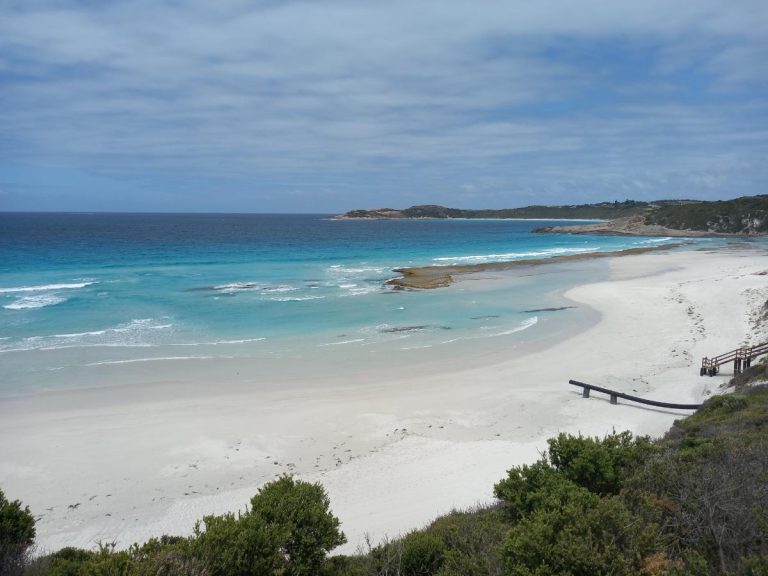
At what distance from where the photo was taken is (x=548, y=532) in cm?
537

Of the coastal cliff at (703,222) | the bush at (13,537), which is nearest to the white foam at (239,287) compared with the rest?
the bush at (13,537)

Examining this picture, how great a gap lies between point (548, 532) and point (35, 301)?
113 feet

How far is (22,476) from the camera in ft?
37.3

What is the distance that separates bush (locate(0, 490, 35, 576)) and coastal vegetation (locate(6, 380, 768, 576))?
1cm

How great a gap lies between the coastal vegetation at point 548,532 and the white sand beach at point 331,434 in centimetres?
253

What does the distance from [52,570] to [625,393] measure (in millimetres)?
14869

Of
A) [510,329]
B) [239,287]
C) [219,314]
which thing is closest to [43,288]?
[239,287]

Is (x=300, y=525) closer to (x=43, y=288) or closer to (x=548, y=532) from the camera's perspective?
(x=548, y=532)

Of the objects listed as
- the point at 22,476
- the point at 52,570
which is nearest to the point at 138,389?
the point at 22,476

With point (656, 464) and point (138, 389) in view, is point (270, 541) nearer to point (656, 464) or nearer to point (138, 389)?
point (656, 464)

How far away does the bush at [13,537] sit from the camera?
6.07 m

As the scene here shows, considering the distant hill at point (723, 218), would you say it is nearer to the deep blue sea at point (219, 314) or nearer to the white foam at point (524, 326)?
the deep blue sea at point (219, 314)

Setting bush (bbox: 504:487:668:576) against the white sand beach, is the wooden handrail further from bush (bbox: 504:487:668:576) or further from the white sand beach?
bush (bbox: 504:487:668:576)

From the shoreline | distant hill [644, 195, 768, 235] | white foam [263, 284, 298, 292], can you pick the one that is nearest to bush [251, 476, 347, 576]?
white foam [263, 284, 298, 292]
